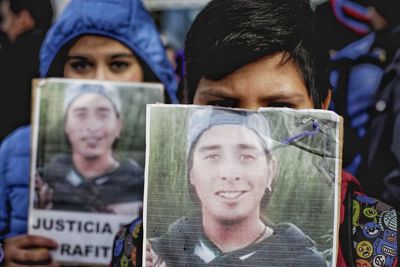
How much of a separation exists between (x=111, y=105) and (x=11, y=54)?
25.6 inches

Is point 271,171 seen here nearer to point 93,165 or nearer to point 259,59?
point 259,59

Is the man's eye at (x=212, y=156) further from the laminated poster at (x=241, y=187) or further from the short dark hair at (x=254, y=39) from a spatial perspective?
the short dark hair at (x=254, y=39)

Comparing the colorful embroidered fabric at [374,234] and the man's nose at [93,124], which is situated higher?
the man's nose at [93,124]

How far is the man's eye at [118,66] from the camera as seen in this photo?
94.8 inches

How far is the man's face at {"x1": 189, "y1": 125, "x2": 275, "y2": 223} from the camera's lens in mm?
1420

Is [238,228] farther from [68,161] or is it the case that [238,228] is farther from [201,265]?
[68,161]

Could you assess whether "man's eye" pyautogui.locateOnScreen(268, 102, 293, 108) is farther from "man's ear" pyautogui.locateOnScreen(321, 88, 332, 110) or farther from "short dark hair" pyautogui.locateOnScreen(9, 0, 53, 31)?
"short dark hair" pyautogui.locateOnScreen(9, 0, 53, 31)

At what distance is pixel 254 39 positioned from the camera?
5.22ft

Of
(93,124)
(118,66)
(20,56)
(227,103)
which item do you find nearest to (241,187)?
(227,103)

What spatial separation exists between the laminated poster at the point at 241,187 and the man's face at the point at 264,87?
6.0 inches

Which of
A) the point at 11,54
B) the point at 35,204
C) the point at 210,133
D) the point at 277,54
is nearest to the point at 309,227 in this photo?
the point at 210,133

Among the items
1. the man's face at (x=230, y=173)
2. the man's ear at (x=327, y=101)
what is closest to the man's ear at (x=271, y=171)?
the man's face at (x=230, y=173)

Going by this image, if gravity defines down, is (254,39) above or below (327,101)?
above

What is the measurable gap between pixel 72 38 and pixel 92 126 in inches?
13.6
